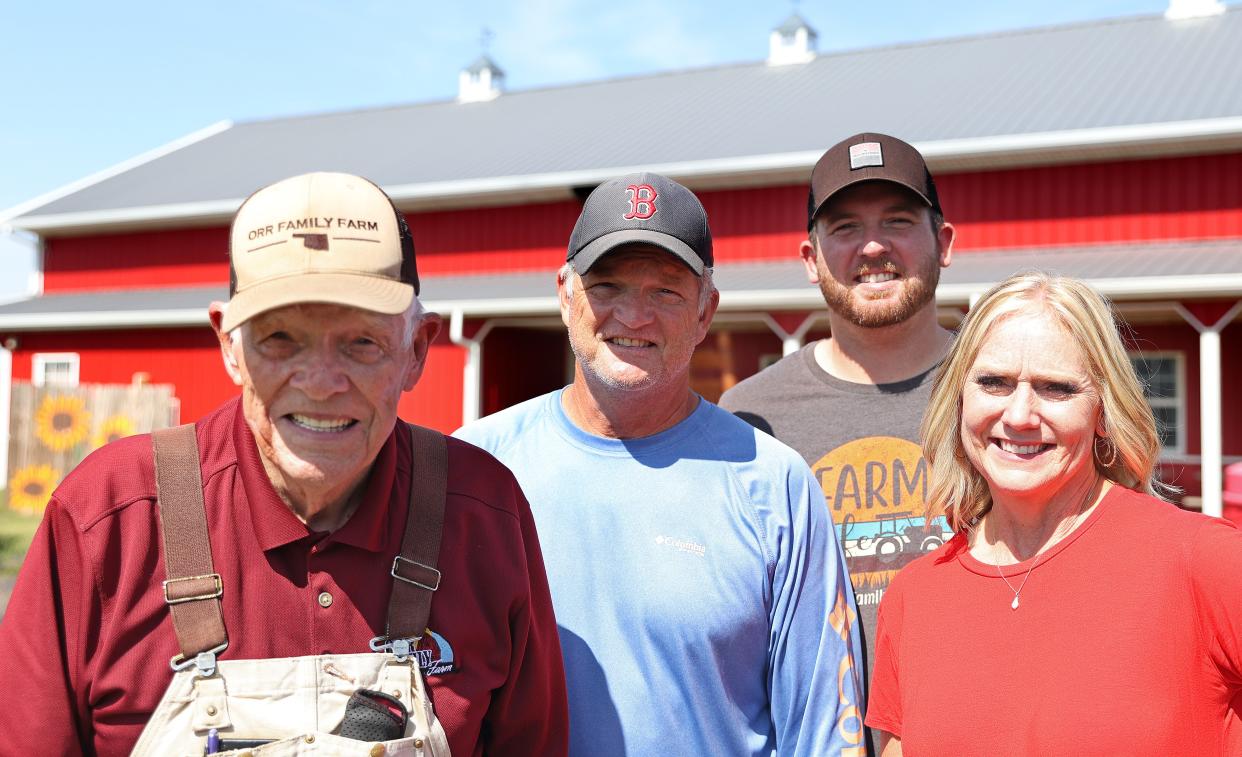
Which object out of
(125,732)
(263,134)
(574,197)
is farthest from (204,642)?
(263,134)

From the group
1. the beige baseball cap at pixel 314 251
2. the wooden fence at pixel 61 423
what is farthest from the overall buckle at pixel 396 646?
the wooden fence at pixel 61 423

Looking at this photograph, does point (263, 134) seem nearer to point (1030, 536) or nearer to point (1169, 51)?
point (1169, 51)

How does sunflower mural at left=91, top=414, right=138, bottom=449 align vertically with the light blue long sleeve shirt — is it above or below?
above

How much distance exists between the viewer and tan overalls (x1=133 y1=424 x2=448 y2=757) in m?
1.78

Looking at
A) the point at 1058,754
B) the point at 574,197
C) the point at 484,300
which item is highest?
the point at 574,197

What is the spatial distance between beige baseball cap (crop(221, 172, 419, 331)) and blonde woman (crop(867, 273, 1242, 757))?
4.74ft

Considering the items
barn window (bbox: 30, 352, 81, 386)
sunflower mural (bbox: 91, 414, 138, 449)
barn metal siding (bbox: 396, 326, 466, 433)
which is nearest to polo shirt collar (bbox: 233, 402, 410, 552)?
barn metal siding (bbox: 396, 326, 466, 433)

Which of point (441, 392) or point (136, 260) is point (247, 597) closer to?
point (441, 392)

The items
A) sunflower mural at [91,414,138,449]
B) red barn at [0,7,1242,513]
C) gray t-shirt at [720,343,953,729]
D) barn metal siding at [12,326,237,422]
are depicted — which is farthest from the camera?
barn metal siding at [12,326,237,422]

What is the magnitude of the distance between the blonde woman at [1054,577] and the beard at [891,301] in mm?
720

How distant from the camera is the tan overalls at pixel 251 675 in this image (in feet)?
5.84

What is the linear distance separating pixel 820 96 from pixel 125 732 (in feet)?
57.8

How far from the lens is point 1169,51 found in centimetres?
1627

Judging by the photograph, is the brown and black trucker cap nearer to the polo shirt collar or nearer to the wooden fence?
the polo shirt collar
